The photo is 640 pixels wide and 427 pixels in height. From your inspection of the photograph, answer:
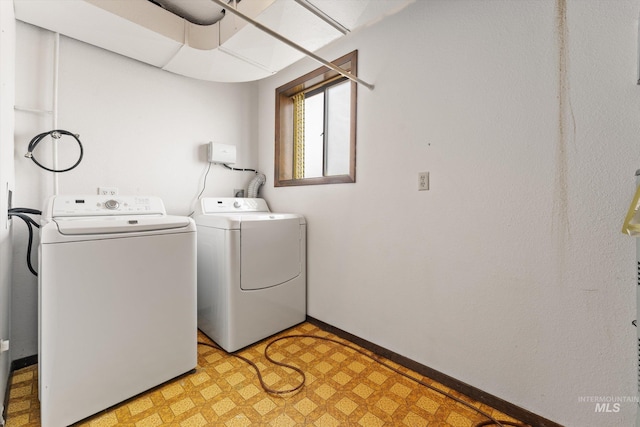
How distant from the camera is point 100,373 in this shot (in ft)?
4.03

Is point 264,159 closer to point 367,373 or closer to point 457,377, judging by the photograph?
point 367,373

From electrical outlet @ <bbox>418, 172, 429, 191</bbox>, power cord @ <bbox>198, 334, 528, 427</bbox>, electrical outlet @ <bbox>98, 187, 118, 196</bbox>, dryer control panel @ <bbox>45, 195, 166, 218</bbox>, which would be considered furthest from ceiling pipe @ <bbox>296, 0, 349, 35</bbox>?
power cord @ <bbox>198, 334, 528, 427</bbox>

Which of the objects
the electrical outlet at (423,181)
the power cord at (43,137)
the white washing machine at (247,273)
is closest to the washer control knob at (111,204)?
the power cord at (43,137)

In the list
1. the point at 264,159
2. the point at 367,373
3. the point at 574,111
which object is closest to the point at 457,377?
the point at 367,373

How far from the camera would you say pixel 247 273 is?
179 centimetres

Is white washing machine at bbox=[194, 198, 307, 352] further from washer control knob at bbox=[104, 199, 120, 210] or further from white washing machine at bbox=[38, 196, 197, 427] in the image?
washer control knob at bbox=[104, 199, 120, 210]

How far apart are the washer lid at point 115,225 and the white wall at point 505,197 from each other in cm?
111

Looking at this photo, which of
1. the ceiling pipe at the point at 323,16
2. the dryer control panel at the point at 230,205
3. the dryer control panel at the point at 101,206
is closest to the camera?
the ceiling pipe at the point at 323,16

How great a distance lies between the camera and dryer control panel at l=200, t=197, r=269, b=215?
6.84ft

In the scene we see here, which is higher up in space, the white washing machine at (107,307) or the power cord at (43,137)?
the power cord at (43,137)

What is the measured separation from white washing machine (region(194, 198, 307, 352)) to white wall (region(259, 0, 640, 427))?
51cm

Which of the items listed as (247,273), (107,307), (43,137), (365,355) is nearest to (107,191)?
(43,137)

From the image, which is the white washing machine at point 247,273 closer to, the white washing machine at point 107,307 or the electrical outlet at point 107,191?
the white washing machine at point 107,307

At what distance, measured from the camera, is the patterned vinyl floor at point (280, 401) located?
122cm
